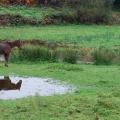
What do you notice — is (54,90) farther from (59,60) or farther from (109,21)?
(109,21)

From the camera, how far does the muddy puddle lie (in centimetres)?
1270

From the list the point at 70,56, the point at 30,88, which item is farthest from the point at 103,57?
the point at 30,88

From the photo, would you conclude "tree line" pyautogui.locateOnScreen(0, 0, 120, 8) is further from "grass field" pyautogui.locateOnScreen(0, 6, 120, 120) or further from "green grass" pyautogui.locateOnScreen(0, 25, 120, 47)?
"grass field" pyautogui.locateOnScreen(0, 6, 120, 120)

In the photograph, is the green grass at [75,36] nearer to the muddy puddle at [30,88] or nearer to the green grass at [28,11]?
the green grass at [28,11]

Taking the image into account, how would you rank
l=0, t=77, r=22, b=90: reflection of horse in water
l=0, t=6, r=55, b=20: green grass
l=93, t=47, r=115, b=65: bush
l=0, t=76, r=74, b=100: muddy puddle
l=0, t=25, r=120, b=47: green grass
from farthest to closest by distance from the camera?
l=0, t=6, r=55, b=20: green grass
l=0, t=25, r=120, b=47: green grass
l=93, t=47, r=115, b=65: bush
l=0, t=77, r=22, b=90: reflection of horse in water
l=0, t=76, r=74, b=100: muddy puddle

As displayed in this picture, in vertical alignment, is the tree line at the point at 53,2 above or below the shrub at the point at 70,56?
below

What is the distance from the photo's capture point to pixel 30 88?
13766mm

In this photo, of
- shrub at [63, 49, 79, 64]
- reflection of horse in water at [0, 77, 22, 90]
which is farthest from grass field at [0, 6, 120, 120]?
reflection of horse in water at [0, 77, 22, 90]

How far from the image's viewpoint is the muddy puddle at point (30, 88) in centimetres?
1270

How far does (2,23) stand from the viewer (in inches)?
1512

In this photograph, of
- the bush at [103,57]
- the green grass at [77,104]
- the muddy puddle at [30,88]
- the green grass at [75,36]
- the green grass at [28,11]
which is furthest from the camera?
the green grass at [28,11]

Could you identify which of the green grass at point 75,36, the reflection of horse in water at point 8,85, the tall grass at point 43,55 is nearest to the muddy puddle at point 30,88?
the reflection of horse in water at point 8,85

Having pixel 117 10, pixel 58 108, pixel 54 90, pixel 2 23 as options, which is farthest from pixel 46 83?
pixel 117 10

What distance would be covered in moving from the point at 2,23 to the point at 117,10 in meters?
14.9
